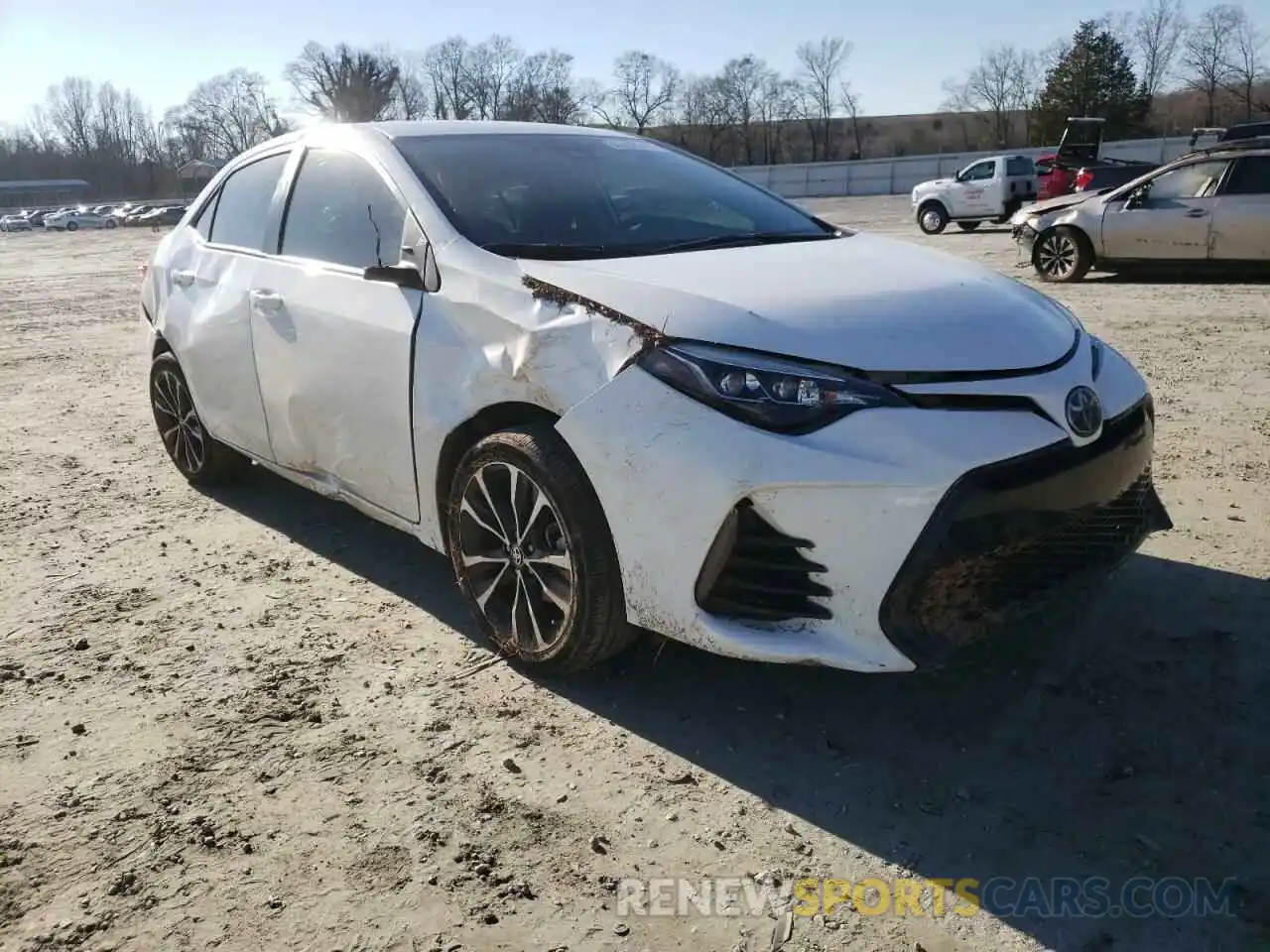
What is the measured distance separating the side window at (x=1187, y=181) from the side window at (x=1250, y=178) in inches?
6.3

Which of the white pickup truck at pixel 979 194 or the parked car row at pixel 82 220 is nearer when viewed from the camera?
the white pickup truck at pixel 979 194

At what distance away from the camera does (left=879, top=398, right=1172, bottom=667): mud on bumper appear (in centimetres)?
246

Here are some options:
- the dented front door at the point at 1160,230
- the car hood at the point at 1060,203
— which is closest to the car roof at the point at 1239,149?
the dented front door at the point at 1160,230

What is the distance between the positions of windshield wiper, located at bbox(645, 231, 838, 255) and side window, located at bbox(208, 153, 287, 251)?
1.88 m

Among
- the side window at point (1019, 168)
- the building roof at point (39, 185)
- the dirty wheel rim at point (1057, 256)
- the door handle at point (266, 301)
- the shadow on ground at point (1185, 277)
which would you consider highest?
the building roof at point (39, 185)

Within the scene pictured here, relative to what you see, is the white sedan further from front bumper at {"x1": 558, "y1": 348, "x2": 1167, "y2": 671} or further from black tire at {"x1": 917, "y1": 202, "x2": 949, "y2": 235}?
front bumper at {"x1": 558, "y1": 348, "x2": 1167, "y2": 671}

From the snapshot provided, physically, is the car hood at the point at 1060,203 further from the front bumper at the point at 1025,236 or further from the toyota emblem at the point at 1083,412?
the toyota emblem at the point at 1083,412

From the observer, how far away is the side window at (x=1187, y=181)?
1146cm

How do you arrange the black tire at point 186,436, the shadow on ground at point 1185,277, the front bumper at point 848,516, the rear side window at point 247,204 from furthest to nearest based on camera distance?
the shadow on ground at point 1185,277, the black tire at point 186,436, the rear side window at point 247,204, the front bumper at point 848,516

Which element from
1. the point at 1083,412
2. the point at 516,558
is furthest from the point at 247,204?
the point at 1083,412

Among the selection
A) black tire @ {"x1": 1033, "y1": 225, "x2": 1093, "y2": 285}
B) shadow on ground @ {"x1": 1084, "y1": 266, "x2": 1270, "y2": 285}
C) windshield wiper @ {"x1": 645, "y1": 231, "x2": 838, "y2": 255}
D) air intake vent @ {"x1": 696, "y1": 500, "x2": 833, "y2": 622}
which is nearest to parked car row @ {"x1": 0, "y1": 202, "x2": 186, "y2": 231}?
black tire @ {"x1": 1033, "y1": 225, "x2": 1093, "y2": 285}

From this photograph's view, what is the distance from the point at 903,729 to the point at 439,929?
1337 mm

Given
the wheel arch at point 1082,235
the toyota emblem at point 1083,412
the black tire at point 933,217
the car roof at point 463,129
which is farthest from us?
the black tire at point 933,217

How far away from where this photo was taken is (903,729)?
2.84 metres
